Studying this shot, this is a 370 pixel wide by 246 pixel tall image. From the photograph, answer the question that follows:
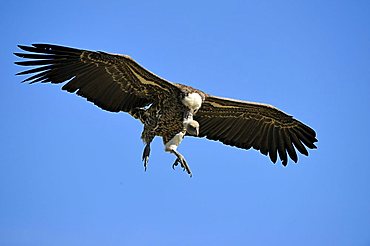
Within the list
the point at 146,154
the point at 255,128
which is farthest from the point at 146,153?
the point at 255,128

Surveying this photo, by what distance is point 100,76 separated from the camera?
588 inches

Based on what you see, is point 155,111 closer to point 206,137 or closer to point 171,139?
point 171,139

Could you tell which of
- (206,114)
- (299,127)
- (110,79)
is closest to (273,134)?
(299,127)

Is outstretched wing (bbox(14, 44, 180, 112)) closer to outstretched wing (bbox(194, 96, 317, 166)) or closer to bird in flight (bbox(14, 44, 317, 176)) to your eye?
bird in flight (bbox(14, 44, 317, 176))

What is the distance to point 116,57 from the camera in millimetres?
14406

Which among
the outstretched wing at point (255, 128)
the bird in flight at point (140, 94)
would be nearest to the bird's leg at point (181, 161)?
the bird in flight at point (140, 94)

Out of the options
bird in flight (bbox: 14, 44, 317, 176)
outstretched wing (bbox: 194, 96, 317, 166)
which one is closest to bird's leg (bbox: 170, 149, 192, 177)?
bird in flight (bbox: 14, 44, 317, 176)

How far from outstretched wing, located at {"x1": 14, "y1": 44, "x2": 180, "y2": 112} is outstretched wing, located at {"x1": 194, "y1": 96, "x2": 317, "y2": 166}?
152 cm

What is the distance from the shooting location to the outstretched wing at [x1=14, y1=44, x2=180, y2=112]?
14.4 meters

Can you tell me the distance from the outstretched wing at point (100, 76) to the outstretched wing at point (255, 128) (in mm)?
1516

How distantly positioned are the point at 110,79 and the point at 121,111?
83 centimetres

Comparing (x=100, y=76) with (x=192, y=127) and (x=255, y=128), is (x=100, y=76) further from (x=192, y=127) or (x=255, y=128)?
(x=255, y=128)

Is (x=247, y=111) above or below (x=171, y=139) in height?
above

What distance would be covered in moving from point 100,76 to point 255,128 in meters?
4.21
